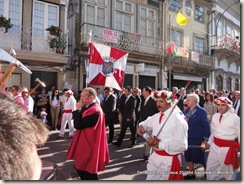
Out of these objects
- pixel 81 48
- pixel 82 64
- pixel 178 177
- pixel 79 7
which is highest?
pixel 79 7

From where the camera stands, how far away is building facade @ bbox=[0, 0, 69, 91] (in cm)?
845

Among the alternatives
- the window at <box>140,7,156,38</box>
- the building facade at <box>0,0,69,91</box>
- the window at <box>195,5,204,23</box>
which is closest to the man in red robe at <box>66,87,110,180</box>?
the building facade at <box>0,0,69,91</box>

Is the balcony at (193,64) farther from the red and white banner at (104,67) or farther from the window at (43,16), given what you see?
the red and white banner at (104,67)

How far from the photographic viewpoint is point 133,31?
10.6 metres

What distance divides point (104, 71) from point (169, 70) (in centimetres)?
822

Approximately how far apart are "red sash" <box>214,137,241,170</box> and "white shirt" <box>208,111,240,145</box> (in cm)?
5

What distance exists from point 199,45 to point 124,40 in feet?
22.2

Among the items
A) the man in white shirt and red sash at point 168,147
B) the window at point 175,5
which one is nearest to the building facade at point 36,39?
the window at point 175,5

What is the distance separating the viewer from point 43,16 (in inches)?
360

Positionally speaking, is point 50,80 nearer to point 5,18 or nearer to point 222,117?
point 5,18

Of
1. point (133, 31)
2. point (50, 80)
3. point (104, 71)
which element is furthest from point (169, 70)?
point (104, 71)

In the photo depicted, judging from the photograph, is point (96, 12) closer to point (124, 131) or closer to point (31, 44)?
point (31, 44)

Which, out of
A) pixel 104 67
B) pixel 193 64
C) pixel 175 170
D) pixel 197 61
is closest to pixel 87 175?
Result: pixel 175 170

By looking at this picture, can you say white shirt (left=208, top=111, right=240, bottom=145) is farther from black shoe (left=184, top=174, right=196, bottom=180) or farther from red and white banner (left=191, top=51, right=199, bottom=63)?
red and white banner (left=191, top=51, right=199, bottom=63)
